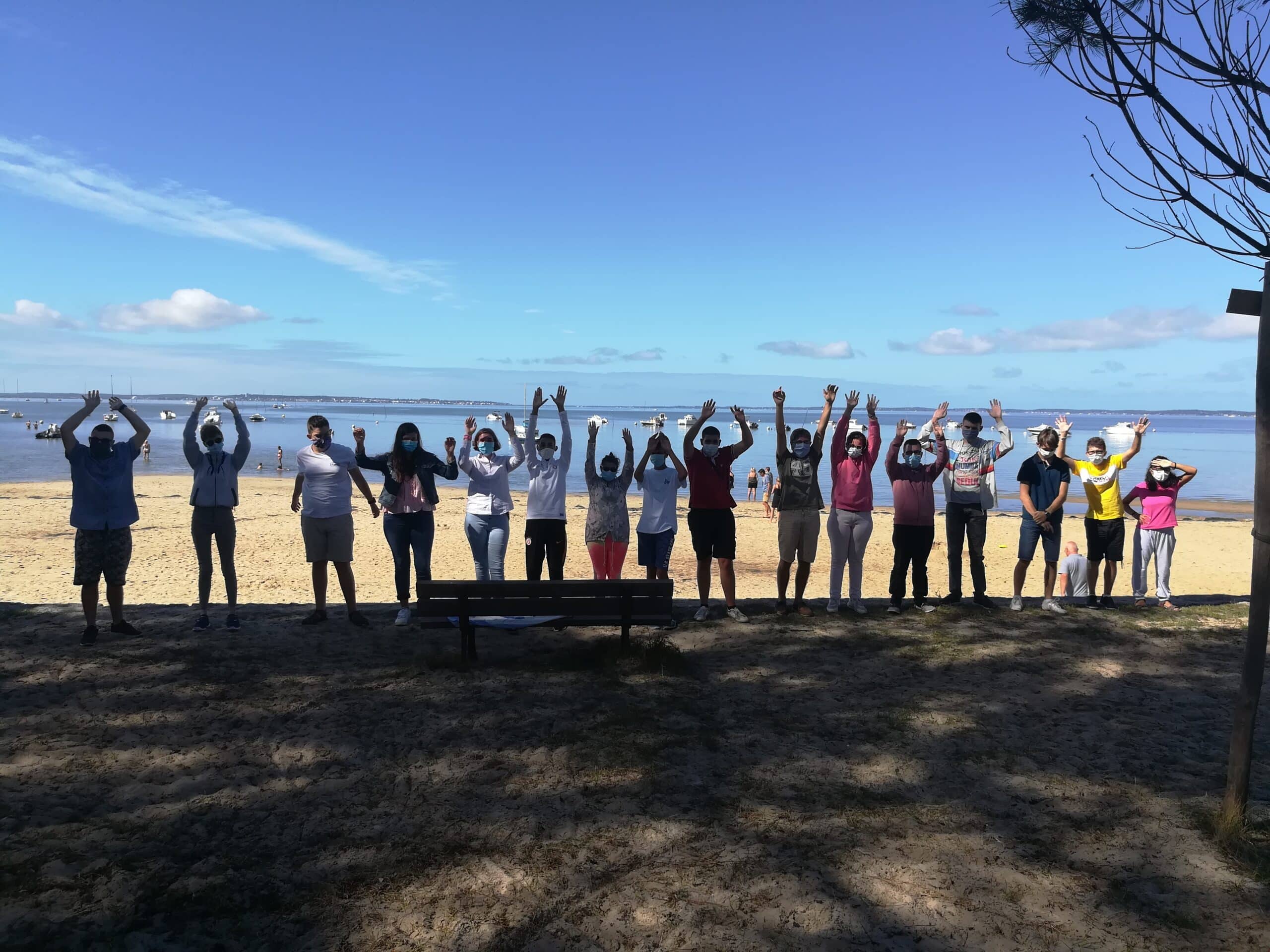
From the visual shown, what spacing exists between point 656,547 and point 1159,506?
5846 millimetres

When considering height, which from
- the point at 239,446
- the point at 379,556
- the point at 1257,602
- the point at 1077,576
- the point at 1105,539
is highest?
the point at 239,446

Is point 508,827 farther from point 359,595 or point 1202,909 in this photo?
point 359,595

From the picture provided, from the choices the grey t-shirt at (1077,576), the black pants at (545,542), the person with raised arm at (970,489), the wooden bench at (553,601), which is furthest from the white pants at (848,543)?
the grey t-shirt at (1077,576)

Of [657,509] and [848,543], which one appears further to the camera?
[848,543]

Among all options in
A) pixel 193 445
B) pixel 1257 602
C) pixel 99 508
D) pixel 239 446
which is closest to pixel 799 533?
pixel 1257 602

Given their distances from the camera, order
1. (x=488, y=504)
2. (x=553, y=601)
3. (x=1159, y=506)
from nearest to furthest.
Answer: (x=553, y=601) → (x=488, y=504) → (x=1159, y=506)

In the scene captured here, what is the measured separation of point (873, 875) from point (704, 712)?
214 centimetres

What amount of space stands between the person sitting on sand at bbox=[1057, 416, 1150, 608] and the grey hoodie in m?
8.44

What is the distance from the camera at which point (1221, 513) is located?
98.4 ft

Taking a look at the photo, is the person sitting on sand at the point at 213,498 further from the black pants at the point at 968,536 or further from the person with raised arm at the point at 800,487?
the black pants at the point at 968,536

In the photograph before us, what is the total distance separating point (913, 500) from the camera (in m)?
8.06

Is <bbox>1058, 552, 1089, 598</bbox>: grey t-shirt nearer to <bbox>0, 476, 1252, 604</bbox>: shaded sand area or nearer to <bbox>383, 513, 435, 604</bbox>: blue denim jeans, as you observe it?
<bbox>0, 476, 1252, 604</bbox>: shaded sand area

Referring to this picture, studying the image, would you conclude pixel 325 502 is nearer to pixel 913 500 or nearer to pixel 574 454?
pixel 913 500

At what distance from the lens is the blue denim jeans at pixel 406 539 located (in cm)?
773
